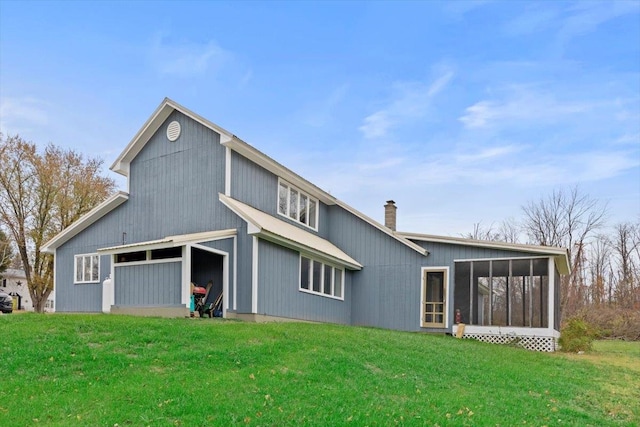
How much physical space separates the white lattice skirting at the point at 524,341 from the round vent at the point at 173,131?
11698 millimetres

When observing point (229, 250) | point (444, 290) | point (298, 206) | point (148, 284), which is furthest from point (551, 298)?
point (148, 284)

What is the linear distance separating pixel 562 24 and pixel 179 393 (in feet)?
47.6

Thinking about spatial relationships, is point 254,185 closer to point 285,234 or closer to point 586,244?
point 285,234

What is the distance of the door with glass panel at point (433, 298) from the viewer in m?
19.5

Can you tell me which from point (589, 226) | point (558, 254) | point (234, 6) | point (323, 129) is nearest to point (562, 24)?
point (558, 254)

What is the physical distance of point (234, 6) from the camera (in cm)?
1728

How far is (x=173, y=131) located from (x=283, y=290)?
6.39 meters

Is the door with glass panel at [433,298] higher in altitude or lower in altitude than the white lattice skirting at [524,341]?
higher

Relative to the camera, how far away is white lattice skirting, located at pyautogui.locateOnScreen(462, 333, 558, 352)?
18062mm

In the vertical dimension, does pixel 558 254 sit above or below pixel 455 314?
above

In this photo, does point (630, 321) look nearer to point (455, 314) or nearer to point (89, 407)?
point (455, 314)

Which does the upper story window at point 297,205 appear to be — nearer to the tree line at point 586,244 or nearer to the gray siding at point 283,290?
the gray siding at point 283,290

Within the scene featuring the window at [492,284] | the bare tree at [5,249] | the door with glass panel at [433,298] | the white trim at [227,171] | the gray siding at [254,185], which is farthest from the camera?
the bare tree at [5,249]

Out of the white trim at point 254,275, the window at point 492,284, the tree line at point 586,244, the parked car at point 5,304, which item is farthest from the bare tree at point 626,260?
the parked car at point 5,304
